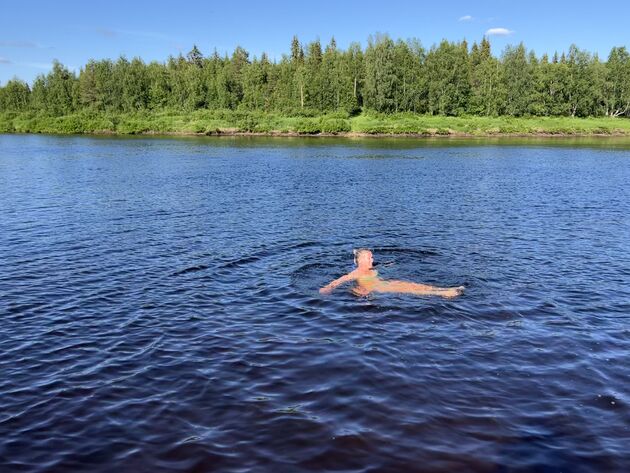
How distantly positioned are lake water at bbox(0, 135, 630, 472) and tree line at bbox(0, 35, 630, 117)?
5458 inches

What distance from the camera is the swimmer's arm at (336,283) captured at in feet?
66.1

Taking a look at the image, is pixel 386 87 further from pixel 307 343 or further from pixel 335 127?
pixel 307 343

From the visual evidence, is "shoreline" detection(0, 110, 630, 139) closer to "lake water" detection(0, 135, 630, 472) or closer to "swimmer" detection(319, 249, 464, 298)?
"lake water" detection(0, 135, 630, 472)

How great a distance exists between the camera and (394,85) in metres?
164

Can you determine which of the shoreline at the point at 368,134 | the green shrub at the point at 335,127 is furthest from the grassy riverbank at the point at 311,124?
the shoreline at the point at 368,134

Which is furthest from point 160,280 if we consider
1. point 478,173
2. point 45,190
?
point 478,173

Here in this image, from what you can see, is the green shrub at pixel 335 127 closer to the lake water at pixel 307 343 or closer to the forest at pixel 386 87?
the forest at pixel 386 87

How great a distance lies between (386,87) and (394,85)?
587 centimetres

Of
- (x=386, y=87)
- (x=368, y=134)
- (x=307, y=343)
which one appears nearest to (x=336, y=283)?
(x=307, y=343)

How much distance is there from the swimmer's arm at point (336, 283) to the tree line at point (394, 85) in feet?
486

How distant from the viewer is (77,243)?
2780cm

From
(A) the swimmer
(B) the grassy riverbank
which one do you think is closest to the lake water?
(A) the swimmer

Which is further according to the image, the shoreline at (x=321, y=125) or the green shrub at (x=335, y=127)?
the green shrub at (x=335, y=127)

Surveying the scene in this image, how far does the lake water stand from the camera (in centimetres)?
1063
